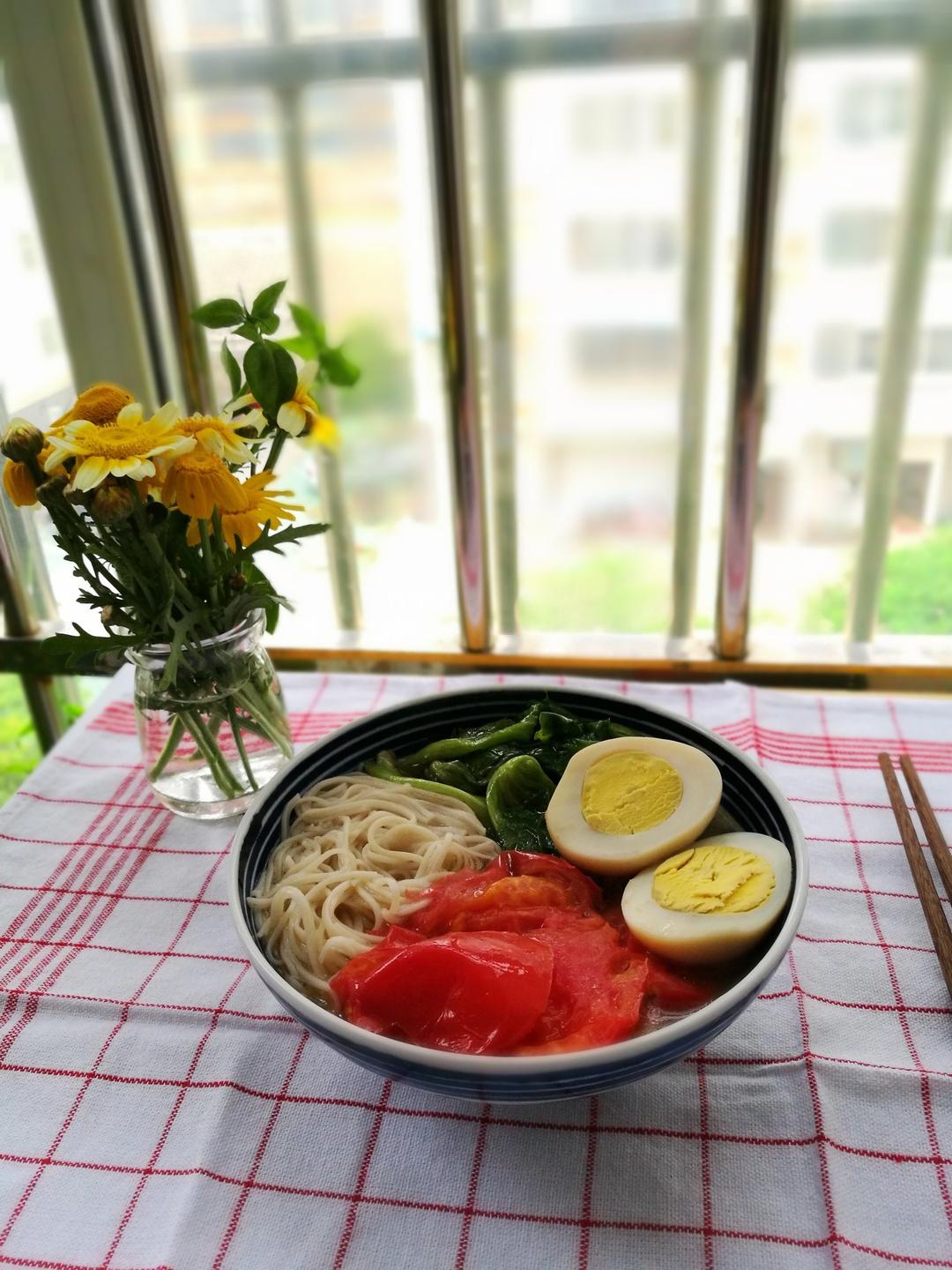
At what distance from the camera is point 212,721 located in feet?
3.59

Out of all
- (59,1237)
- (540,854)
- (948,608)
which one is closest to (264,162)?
(540,854)

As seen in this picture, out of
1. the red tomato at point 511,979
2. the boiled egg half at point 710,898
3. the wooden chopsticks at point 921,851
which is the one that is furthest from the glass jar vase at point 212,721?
the wooden chopsticks at point 921,851

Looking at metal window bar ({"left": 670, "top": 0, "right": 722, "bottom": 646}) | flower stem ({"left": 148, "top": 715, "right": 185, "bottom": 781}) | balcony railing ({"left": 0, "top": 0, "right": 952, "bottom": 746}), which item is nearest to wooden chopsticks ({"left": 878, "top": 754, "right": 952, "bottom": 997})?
balcony railing ({"left": 0, "top": 0, "right": 952, "bottom": 746})

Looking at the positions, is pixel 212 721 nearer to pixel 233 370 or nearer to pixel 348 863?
pixel 348 863

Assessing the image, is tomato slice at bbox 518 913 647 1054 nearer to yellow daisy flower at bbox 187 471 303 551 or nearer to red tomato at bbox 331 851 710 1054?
red tomato at bbox 331 851 710 1054

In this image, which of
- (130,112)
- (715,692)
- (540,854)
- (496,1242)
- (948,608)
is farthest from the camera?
(948,608)

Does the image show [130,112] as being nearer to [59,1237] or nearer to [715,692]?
[715,692]

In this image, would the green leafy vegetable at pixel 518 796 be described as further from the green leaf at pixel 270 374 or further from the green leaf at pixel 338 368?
the green leaf at pixel 338 368

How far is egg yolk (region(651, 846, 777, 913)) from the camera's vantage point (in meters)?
0.82

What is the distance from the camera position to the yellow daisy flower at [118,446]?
0.85 metres

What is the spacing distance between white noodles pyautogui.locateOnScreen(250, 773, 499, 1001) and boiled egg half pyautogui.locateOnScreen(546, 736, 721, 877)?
3.9 inches

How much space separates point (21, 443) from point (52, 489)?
5 centimetres

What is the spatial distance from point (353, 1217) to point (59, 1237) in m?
0.22

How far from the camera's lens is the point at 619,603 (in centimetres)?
196
